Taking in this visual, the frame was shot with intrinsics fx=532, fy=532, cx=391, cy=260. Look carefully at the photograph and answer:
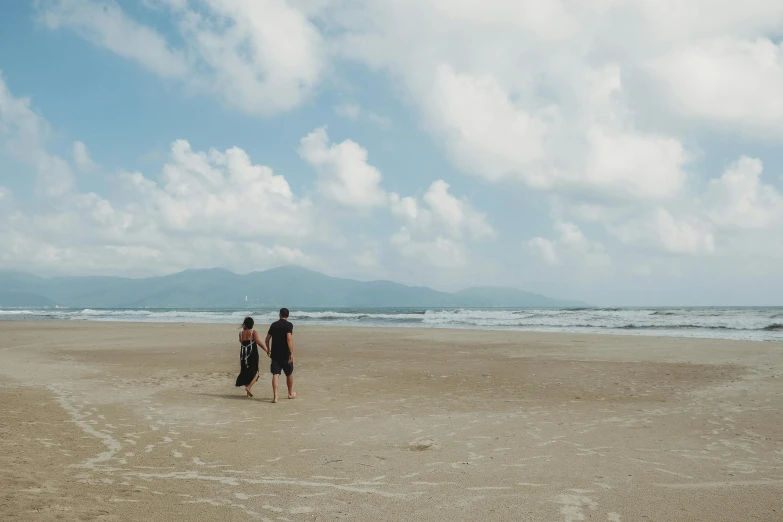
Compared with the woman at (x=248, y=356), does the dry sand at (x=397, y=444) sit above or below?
below

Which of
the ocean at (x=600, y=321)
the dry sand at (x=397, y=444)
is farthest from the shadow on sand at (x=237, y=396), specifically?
the ocean at (x=600, y=321)

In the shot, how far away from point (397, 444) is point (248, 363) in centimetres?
559

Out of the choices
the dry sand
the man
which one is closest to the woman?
the dry sand

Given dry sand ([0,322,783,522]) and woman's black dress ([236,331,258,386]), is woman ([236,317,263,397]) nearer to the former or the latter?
woman's black dress ([236,331,258,386])

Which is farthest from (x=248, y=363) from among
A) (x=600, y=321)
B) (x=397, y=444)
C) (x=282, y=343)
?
(x=600, y=321)

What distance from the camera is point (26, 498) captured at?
493 centimetres

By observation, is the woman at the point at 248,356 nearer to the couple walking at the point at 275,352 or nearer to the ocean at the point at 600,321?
the couple walking at the point at 275,352

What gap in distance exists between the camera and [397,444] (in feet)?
24.8

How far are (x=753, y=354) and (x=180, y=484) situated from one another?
20.7 metres

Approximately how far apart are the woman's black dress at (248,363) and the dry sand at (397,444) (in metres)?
0.50

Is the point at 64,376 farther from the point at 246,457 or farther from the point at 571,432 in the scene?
the point at 571,432

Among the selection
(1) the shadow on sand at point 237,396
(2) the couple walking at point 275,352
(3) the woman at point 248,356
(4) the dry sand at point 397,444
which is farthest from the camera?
(3) the woman at point 248,356

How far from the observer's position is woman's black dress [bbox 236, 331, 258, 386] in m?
11.9

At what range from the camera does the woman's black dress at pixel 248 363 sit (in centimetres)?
1190
